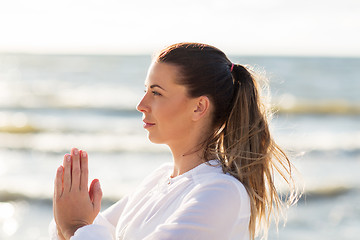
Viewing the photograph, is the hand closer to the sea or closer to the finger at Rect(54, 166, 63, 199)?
the finger at Rect(54, 166, 63, 199)

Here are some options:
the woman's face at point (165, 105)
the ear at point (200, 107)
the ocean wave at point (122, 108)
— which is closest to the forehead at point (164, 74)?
the woman's face at point (165, 105)

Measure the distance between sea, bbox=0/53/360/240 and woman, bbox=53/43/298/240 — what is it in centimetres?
33

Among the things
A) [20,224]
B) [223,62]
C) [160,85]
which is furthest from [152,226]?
[20,224]

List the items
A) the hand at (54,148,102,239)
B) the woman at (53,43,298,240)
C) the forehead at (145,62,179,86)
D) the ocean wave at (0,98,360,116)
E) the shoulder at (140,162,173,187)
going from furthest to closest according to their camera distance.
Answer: the ocean wave at (0,98,360,116) → the shoulder at (140,162,173,187) → the forehead at (145,62,179,86) → the hand at (54,148,102,239) → the woman at (53,43,298,240)

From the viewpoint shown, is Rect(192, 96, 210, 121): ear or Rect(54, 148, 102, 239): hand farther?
Rect(192, 96, 210, 121): ear

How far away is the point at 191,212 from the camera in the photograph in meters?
1.85

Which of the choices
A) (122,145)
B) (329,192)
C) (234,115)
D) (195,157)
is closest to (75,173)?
(195,157)

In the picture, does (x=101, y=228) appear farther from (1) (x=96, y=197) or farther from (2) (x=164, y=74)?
(2) (x=164, y=74)

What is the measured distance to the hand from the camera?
2.05 meters

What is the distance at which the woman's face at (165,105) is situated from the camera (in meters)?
2.16

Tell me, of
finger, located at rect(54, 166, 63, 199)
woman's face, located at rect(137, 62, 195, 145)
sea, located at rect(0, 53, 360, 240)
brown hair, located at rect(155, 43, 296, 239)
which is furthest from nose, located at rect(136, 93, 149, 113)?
sea, located at rect(0, 53, 360, 240)

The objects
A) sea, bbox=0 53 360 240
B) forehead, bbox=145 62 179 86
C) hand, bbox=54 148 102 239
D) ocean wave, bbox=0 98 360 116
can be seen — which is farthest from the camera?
ocean wave, bbox=0 98 360 116

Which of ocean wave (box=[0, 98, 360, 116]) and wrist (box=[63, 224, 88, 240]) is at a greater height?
wrist (box=[63, 224, 88, 240])

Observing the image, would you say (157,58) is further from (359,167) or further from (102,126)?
(102,126)
